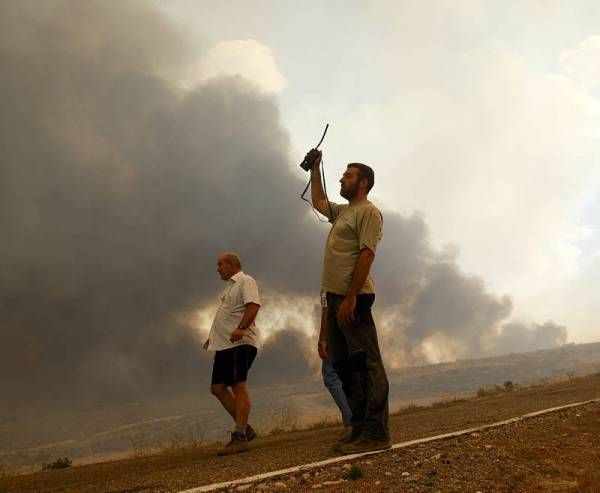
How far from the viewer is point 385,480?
3531mm

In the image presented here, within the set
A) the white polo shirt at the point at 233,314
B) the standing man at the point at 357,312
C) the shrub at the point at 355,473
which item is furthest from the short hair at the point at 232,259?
the shrub at the point at 355,473

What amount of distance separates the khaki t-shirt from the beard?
5.0 inches

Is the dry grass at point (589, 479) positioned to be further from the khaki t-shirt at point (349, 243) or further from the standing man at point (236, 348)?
the standing man at point (236, 348)

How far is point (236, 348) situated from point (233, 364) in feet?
0.55

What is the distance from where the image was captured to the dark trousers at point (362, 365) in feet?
14.9

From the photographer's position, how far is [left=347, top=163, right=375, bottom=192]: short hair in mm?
5062

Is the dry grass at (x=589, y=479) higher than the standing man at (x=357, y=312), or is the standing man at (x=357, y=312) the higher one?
the standing man at (x=357, y=312)

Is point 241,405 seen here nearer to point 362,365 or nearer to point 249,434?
point 249,434

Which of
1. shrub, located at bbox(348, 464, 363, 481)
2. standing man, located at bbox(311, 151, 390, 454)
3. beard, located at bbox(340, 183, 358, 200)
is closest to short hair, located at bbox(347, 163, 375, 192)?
standing man, located at bbox(311, 151, 390, 454)

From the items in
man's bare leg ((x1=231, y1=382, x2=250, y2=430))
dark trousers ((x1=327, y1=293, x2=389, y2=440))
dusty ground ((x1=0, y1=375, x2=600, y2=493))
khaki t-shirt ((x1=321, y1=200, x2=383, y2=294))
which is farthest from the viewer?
man's bare leg ((x1=231, y1=382, x2=250, y2=430))

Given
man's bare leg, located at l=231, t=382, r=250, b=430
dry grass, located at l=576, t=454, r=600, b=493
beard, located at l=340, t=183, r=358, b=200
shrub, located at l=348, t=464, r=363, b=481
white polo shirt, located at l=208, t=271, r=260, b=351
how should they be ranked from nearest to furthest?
dry grass, located at l=576, t=454, r=600, b=493 → shrub, located at l=348, t=464, r=363, b=481 → beard, located at l=340, t=183, r=358, b=200 → man's bare leg, located at l=231, t=382, r=250, b=430 → white polo shirt, located at l=208, t=271, r=260, b=351

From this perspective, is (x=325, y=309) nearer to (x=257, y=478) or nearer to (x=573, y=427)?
(x=257, y=478)

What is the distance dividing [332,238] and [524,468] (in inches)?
90.5

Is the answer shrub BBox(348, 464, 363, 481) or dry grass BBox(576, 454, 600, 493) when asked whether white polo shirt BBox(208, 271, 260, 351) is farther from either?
dry grass BBox(576, 454, 600, 493)
